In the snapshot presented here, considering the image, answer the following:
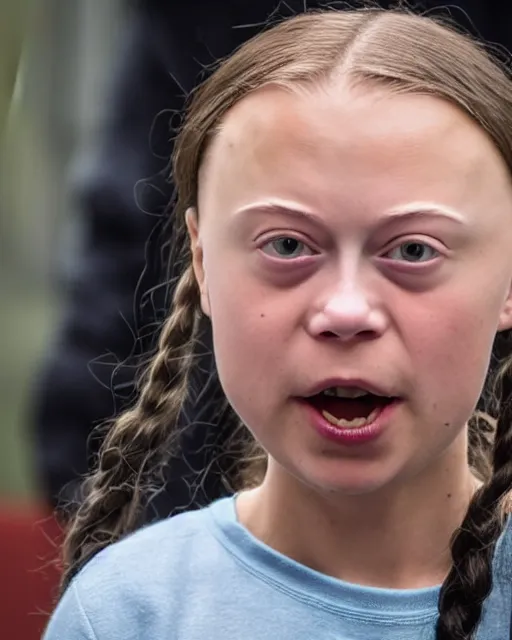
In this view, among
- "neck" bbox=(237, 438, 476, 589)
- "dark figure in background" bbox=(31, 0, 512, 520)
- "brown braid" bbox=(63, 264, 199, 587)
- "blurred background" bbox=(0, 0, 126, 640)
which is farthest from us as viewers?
"blurred background" bbox=(0, 0, 126, 640)

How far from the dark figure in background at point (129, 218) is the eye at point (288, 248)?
57cm

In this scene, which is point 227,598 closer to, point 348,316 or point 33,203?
point 348,316

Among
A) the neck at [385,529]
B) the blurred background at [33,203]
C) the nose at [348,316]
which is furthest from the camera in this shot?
the blurred background at [33,203]

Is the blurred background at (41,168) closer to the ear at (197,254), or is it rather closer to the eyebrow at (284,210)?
the ear at (197,254)

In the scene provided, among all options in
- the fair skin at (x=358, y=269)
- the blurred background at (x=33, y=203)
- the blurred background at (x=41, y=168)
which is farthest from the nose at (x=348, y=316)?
the blurred background at (x=41, y=168)

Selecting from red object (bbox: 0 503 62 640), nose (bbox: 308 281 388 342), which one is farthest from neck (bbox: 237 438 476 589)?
red object (bbox: 0 503 62 640)

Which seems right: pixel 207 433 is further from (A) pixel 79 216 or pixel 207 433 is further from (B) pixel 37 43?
(B) pixel 37 43

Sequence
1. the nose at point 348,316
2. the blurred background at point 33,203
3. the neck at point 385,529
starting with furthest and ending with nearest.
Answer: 1. the blurred background at point 33,203
2. the neck at point 385,529
3. the nose at point 348,316

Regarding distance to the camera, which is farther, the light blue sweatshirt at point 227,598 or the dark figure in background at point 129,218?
the dark figure in background at point 129,218

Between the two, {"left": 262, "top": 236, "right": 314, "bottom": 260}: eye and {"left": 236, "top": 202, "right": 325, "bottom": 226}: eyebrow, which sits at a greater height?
{"left": 236, "top": 202, "right": 325, "bottom": 226}: eyebrow

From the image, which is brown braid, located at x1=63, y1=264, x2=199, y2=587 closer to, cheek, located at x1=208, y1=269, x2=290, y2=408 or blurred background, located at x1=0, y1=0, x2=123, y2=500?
cheek, located at x1=208, y1=269, x2=290, y2=408

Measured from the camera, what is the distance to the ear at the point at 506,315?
99 centimetres

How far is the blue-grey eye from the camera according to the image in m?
0.94

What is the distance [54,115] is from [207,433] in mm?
1497
